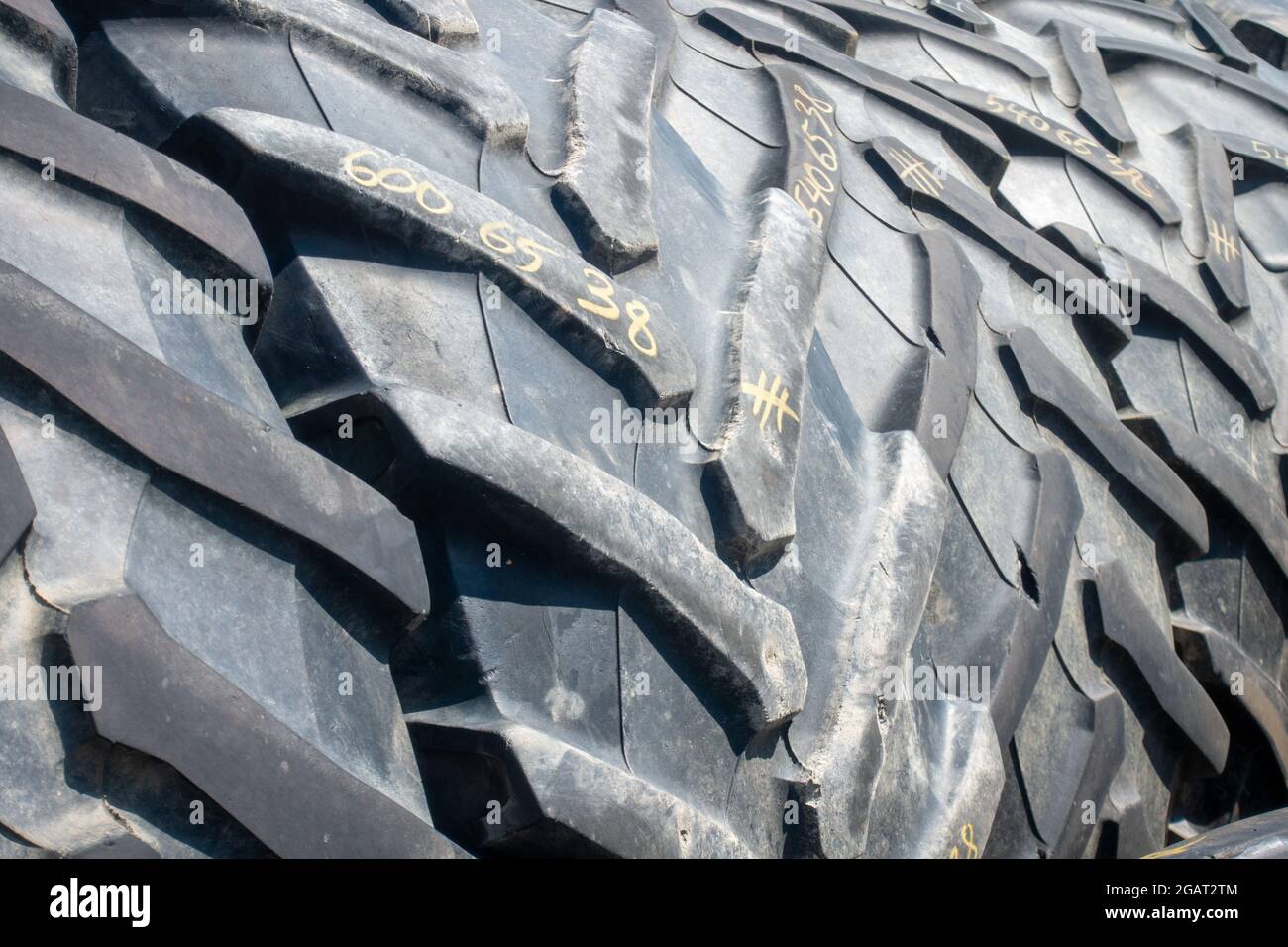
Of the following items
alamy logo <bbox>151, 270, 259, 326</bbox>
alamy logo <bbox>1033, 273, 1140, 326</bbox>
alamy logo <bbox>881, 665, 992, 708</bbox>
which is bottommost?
alamy logo <bbox>881, 665, 992, 708</bbox>

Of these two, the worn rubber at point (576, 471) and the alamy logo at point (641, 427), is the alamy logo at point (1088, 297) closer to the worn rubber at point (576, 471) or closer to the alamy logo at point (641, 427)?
the worn rubber at point (576, 471)

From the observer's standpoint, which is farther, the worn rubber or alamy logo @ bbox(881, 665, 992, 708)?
alamy logo @ bbox(881, 665, 992, 708)

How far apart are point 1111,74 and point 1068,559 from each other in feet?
4.95

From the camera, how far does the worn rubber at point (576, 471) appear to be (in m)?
1.06

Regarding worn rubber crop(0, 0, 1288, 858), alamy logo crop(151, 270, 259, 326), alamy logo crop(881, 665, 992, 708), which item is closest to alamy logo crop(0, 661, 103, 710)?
worn rubber crop(0, 0, 1288, 858)

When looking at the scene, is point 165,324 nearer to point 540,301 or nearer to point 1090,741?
point 540,301

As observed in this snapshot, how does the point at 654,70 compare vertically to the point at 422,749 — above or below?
above

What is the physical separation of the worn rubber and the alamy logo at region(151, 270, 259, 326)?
13mm

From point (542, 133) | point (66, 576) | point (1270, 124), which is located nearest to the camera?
point (66, 576)

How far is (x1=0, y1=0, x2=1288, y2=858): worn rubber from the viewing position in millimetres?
1061

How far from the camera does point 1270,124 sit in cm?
298

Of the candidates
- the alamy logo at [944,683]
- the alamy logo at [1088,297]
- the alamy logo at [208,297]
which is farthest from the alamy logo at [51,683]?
the alamy logo at [1088,297]

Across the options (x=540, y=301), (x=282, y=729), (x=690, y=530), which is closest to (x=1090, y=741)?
(x=690, y=530)

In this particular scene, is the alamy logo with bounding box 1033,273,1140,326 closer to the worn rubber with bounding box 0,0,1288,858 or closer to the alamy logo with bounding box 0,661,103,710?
the worn rubber with bounding box 0,0,1288,858
